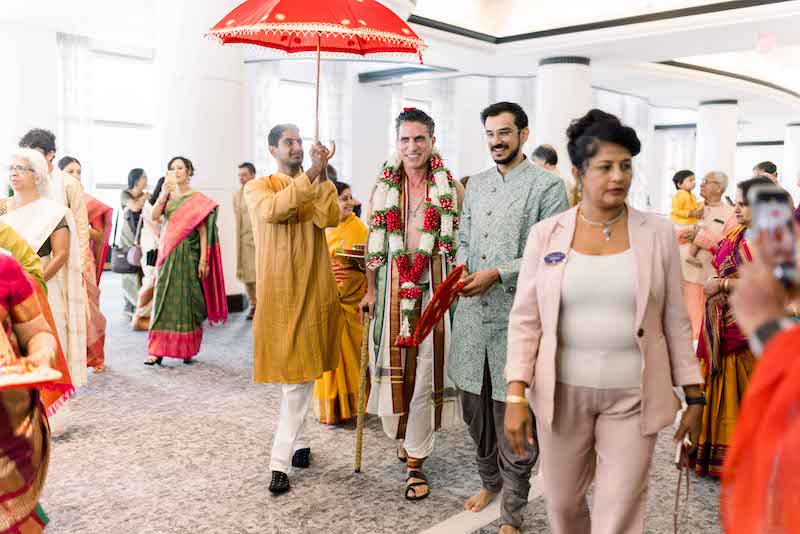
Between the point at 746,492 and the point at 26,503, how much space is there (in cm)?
188

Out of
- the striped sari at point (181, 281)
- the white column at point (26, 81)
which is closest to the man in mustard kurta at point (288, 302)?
the striped sari at point (181, 281)

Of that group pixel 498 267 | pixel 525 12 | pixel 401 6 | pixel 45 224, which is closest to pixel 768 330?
pixel 498 267

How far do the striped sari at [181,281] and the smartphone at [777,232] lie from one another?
5539mm

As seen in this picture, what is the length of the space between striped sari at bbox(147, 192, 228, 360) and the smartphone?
554 centimetres

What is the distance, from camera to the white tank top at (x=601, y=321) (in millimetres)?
2170

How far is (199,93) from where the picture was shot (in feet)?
26.5

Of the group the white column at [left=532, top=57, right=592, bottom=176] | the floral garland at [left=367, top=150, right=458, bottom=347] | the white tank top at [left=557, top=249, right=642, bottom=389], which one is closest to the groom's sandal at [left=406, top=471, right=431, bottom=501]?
the floral garland at [left=367, top=150, right=458, bottom=347]

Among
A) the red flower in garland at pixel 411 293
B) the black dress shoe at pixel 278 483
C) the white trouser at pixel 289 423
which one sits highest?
the red flower in garland at pixel 411 293

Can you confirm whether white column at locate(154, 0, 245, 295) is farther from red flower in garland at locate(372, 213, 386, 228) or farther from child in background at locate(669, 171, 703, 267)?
child in background at locate(669, 171, 703, 267)

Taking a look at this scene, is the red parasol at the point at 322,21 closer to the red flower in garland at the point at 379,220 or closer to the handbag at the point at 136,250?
the red flower in garland at the point at 379,220

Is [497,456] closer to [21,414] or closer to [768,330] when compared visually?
[21,414]

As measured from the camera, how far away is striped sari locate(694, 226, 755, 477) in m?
3.79

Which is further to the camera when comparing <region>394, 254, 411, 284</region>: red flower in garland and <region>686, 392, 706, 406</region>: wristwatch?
<region>394, 254, 411, 284</region>: red flower in garland

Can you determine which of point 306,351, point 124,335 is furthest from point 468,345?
point 124,335
